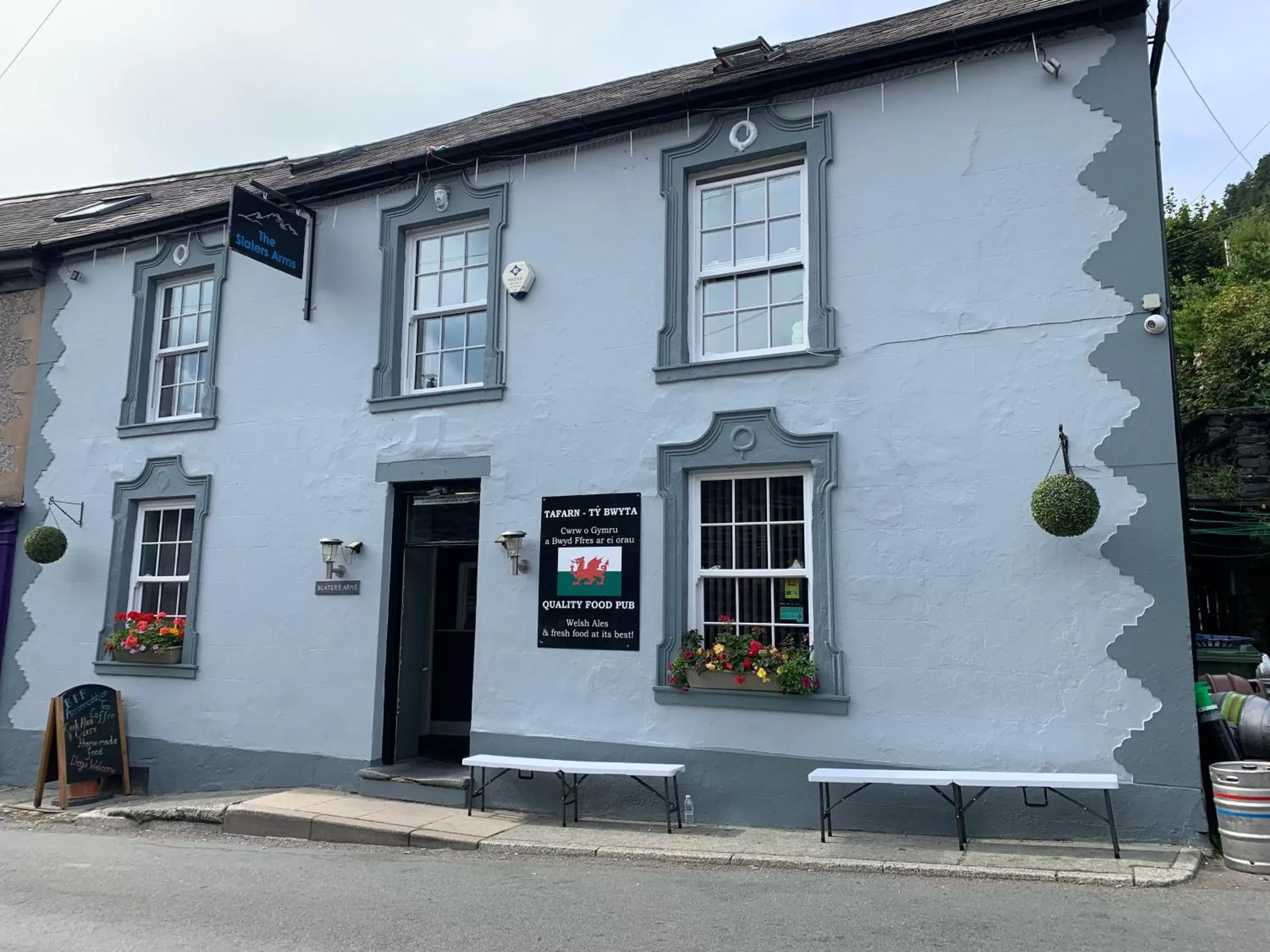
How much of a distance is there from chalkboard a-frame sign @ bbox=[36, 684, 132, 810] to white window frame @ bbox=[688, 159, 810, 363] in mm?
7292

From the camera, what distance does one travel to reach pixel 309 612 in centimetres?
1016

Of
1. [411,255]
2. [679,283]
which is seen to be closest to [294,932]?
[679,283]

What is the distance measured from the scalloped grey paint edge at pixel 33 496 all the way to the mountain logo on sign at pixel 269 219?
3903mm

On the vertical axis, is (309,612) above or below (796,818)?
above

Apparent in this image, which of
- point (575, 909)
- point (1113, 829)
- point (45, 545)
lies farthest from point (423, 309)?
point (1113, 829)

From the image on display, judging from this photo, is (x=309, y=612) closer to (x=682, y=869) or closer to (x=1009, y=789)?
(x=682, y=869)

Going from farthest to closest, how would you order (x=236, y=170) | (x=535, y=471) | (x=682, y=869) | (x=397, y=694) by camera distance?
(x=236, y=170), (x=397, y=694), (x=535, y=471), (x=682, y=869)

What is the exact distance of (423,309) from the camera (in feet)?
33.9

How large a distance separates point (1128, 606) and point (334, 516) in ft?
24.1

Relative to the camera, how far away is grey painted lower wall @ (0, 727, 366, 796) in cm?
984

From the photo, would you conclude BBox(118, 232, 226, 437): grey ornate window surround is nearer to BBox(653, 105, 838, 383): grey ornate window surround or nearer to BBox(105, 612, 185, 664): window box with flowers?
BBox(105, 612, 185, 664): window box with flowers

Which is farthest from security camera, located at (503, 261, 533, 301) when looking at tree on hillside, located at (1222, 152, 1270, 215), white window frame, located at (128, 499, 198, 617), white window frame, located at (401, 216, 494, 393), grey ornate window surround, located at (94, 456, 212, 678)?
tree on hillside, located at (1222, 152, 1270, 215)

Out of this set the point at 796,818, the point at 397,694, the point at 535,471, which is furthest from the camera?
the point at 397,694

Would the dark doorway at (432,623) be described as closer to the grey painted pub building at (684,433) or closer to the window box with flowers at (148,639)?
the grey painted pub building at (684,433)
